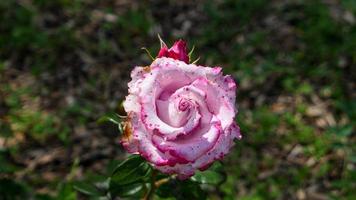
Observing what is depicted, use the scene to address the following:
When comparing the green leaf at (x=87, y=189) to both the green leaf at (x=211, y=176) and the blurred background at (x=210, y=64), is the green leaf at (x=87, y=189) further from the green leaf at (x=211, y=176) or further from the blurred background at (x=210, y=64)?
the blurred background at (x=210, y=64)

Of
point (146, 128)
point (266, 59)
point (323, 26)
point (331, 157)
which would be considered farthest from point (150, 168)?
point (323, 26)

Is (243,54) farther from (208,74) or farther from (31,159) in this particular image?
(208,74)

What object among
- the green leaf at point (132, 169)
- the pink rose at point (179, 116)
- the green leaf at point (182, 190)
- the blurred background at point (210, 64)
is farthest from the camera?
the blurred background at point (210, 64)

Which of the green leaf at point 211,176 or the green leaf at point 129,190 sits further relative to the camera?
the green leaf at point 129,190

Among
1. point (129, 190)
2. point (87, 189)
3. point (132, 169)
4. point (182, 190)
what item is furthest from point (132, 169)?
point (87, 189)

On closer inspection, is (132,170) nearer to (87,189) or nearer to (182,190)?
(182,190)

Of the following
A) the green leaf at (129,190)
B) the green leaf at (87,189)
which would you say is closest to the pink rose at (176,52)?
the green leaf at (129,190)

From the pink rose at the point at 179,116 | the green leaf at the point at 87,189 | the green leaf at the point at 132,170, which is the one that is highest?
the pink rose at the point at 179,116
